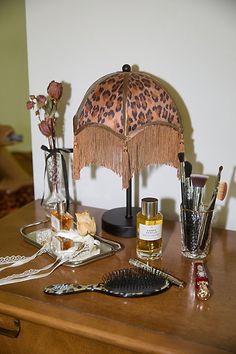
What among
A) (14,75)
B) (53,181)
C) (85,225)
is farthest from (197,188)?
(14,75)

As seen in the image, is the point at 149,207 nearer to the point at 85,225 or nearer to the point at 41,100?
the point at 85,225

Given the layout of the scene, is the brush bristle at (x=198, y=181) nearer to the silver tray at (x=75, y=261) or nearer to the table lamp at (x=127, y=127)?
the table lamp at (x=127, y=127)

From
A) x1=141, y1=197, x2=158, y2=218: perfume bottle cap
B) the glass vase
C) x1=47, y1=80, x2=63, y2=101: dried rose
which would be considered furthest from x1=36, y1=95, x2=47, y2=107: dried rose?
x1=141, y1=197, x2=158, y2=218: perfume bottle cap

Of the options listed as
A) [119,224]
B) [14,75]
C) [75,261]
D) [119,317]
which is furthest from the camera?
[14,75]

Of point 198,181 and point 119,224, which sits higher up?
point 198,181

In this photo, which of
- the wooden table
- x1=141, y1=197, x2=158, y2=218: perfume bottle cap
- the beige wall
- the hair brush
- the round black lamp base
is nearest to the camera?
the wooden table

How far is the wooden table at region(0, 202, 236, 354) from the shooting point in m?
0.52

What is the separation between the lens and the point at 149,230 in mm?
732

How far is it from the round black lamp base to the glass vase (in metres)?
0.14

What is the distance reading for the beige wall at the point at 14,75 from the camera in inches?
68.2

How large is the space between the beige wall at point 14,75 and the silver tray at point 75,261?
1.08m

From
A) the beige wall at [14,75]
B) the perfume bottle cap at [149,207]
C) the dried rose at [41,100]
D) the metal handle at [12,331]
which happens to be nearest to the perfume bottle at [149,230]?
the perfume bottle cap at [149,207]

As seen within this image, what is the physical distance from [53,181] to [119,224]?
22 centimetres

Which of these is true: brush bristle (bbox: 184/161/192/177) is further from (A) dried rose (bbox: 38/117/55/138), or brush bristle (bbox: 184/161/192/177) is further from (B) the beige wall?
(B) the beige wall
